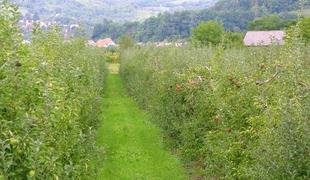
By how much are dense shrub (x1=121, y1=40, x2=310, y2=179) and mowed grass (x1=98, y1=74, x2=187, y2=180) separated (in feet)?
2.06

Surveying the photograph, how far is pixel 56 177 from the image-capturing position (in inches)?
167

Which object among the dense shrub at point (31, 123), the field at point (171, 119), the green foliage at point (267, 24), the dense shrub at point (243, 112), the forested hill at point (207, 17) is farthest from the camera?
the forested hill at point (207, 17)

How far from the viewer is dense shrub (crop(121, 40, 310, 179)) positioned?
5883 mm

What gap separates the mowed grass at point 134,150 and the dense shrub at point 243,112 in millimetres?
628

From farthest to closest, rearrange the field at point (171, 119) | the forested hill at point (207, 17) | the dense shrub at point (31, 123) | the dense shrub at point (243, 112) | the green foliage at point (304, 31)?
the forested hill at point (207, 17)
the green foliage at point (304, 31)
the dense shrub at point (243, 112)
the field at point (171, 119)
the dense shrub at point (31, 123)

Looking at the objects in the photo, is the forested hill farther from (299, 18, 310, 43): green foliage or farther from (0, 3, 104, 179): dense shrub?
(0, 3, 104, 179): dense shrub

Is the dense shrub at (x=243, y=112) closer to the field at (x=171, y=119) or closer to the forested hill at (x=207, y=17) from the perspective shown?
the field at (x=171, y=119)

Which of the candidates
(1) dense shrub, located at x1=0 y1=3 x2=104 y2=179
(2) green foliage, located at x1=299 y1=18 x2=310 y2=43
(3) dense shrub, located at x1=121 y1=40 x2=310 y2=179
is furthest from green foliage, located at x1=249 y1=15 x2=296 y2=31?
(1) dense shrub, located at x1=0 y1=3 x2=104 y2=179

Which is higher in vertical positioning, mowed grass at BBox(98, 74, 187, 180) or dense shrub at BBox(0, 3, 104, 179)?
dense shrub at BBox(0, 3, 104, 179)

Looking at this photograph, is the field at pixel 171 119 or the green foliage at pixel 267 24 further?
the green foliage at pixel 267 24

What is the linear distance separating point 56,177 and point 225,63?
7938mm

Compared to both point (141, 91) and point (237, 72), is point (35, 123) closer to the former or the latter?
point (237, 72)

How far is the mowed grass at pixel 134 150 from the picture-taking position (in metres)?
12.8

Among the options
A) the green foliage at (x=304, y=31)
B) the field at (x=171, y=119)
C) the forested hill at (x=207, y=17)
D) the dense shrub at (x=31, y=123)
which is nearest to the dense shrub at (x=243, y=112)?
the field at (x=171, y=119)
